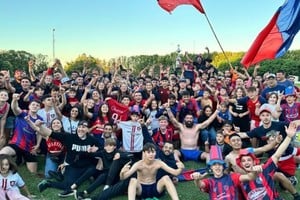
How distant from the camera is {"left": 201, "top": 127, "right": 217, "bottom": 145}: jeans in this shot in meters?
8.72

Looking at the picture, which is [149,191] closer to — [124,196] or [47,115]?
[124,196]

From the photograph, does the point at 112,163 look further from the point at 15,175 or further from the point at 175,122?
the point at 175,122

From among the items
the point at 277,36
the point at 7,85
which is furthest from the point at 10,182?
the point at 277,36

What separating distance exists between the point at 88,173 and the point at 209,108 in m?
3.29

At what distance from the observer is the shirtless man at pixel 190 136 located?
→ 8477mm

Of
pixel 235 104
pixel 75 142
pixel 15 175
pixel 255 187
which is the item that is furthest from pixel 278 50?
pixel 15 175

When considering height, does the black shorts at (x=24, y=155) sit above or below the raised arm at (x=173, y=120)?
below

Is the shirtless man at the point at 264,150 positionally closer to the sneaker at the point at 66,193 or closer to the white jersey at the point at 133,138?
the white jersey at the point at 133,138

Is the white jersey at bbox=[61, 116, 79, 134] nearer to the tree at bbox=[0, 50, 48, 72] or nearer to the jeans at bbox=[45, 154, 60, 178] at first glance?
the jeans at bbox=[45, 154, 60, 178]

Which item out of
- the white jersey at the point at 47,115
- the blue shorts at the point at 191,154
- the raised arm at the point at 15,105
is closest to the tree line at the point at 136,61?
the blue shorts at the point at 191,154

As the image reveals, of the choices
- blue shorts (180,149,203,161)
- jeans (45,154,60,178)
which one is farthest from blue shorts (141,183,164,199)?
blue shorts (180,149,203,161)

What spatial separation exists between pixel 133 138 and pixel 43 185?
1880mm

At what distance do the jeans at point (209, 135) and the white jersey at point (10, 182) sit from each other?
14.0ft

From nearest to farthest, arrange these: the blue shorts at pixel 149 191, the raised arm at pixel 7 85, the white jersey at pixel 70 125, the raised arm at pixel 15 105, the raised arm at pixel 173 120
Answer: the blue shorts at pixel 149 191 < the raised arm at pixel 15 105 < the white jersey at pixel 70 125 < the raised arm at pixel 7 85 < the raised arm at pixel 173 120
